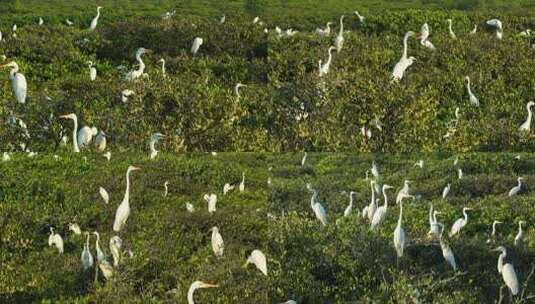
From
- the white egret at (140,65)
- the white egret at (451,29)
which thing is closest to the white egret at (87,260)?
the white egret at (140,65)

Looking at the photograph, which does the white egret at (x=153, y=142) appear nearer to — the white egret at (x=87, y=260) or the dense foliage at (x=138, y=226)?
the dense foliage at (x=138, y=226)

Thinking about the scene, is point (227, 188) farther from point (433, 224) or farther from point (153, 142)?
point (433, 224)

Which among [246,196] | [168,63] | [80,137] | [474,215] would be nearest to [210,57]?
[168,63]

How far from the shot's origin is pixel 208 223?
12.2m

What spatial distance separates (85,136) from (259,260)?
676 centimetres

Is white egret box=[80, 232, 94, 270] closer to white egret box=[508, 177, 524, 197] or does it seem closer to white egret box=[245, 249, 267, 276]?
white egret box=[245, 249, 267, 276]

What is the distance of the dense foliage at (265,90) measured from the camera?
14.9 metres

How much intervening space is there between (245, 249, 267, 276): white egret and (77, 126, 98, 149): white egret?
648 cm

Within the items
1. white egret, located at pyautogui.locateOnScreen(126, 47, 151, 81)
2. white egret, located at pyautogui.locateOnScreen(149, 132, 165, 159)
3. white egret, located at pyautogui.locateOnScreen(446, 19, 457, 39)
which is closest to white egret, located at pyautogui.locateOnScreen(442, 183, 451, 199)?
white egret, located at pyautogui.locateOnScreen(149, 132, 165, 159)

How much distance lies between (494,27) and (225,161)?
15.7 meters

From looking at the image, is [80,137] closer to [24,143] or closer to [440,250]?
[24,143]

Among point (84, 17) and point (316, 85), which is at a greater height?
point (316, 85)

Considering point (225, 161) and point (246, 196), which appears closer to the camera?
point (246, 196)

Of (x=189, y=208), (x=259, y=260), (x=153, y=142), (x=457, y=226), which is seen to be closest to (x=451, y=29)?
(x=153, y=142)
